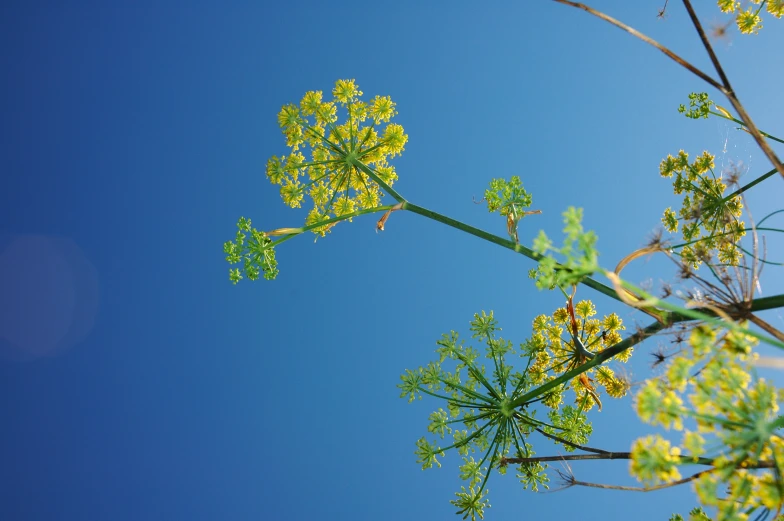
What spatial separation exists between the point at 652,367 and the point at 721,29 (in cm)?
281

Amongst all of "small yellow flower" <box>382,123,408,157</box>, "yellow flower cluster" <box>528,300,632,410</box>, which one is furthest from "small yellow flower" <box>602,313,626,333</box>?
"small yellow flower" <box>382,123,408,157</box>

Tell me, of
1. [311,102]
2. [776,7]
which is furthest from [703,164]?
[311,102]

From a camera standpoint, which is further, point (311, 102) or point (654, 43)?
A: point (311, 102)

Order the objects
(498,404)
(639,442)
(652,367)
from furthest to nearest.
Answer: (498,404)
(652,367)
(639,442)

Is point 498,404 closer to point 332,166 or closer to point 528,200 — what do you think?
point 528,200

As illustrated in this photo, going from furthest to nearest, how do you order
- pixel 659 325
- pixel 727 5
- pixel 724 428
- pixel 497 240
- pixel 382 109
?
pixel 382 109
pixel 727 5
pixel 497 240
pixel 659 325
pixel 724 428

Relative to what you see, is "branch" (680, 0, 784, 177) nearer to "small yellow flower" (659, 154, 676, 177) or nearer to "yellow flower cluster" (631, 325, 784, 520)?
"yellow flower cluster" (631, 325, 784, 520)

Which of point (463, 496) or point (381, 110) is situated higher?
point (381, 110)

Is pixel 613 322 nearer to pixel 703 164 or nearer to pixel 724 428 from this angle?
pixel 703 164

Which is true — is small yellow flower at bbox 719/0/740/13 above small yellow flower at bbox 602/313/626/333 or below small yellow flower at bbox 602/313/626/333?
above

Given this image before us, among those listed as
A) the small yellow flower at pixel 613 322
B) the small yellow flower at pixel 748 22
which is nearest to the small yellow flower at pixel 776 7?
the small yellow flower at pixel 748 22

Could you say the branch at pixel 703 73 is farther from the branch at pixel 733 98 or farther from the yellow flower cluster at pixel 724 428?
the yellow flower cluster at pixel 724 428

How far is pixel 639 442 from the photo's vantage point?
9.16 ft

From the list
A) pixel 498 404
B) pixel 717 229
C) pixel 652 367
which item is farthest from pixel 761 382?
pixel 717 229
